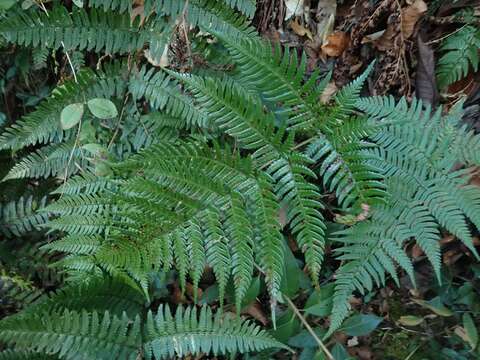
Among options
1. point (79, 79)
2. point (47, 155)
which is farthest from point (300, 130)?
point (47, 155)

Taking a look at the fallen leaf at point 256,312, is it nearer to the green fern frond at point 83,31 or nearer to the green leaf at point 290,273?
the green leaf at point 290,273

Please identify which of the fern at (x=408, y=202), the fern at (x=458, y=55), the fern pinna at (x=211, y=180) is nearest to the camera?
the fern pinna at (x=211, y=180)

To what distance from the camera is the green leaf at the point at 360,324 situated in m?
2.57

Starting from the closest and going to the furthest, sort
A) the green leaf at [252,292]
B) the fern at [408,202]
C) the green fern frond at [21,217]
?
1. the fern at [408,202]
2. the green leaf at [252,292]
3. the green fern frond at [21,217]

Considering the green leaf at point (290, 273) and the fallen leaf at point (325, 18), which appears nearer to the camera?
the green leaf at point (290, 273)

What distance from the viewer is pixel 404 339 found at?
2.67 metres

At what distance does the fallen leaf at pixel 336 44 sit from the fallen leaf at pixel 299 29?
0.14 metres

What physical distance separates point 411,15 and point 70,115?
213 cm

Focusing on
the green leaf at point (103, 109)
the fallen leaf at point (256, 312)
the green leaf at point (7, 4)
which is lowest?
the fallen leaf at point (256, 312)

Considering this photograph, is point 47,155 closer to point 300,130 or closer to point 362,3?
point 300,130

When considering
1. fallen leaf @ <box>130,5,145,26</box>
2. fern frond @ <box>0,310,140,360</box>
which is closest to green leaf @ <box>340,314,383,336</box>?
fern frond @ <box>0,310,140,360</box>

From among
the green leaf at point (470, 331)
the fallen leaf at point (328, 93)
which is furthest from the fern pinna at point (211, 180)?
the green leaf at point (470, 331)

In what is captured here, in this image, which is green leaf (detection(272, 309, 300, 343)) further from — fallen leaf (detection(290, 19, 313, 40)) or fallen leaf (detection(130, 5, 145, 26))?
fallen leaf (detection(130, 5, 145, 26))

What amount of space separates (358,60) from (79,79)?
70.0 inches
